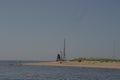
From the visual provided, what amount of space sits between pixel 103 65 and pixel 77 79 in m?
40.8

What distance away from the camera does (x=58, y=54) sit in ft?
358

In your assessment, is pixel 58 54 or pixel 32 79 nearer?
pixel 32 79

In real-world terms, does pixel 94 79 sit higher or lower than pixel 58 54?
lower

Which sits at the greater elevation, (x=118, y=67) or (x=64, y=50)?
(x=64, y=50)

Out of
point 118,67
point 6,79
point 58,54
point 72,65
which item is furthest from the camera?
point 58,54

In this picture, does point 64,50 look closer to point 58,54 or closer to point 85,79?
point 58,54

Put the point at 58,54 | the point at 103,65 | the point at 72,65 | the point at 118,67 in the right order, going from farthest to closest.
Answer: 1. the point at 58,54
2. the point at 72,65
3. the point at 103,65
4. the point at 118,67

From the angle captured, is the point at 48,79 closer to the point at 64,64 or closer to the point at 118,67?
the point at 118,67

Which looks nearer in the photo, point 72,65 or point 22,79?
point 22,79

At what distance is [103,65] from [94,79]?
39.9 meters

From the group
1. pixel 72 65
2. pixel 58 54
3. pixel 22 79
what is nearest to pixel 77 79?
pixel 22 79

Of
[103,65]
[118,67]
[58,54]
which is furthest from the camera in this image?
[58,54]

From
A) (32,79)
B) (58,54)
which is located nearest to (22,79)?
(32,79)

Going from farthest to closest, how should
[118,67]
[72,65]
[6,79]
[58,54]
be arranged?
[58,54], [72,65], [118,67], [6,79]
